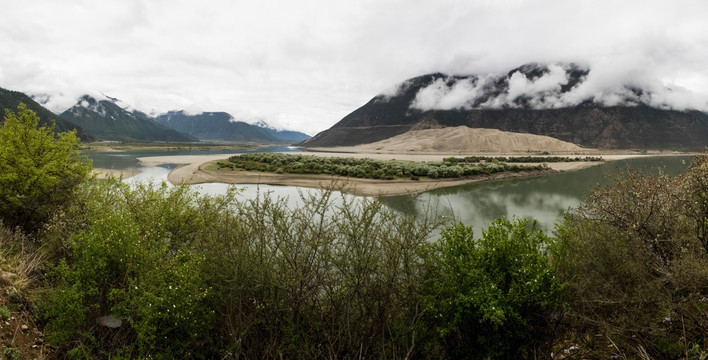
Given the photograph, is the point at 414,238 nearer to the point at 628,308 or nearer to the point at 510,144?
the point at 628,308

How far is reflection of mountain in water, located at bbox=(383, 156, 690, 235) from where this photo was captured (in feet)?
102

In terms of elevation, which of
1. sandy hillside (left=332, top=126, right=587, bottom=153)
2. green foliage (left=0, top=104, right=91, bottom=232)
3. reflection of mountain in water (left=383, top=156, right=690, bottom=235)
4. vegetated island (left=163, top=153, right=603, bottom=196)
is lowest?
reflection of mountain in water (left=383, top=156, right=690, bottom=235)

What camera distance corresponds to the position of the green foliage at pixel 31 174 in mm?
13375

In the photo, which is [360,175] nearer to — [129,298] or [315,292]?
[315,292]

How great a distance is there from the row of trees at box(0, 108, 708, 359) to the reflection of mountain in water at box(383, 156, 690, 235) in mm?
13507

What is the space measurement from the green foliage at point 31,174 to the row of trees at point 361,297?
152 inches

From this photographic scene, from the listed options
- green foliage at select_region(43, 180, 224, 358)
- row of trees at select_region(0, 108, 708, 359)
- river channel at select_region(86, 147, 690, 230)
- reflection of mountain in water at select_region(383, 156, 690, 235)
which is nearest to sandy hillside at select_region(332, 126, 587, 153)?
river channel at select_region(86, 147, 690, 230)

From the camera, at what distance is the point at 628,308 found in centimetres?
941

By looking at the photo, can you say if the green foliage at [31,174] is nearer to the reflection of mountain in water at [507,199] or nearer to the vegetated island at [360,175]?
the reflection of mountain in water at [507,199]

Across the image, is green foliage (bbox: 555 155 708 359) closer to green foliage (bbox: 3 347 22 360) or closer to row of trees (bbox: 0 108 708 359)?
row of trees (bbox: 0 108 708 359)

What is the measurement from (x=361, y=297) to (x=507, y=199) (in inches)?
1523

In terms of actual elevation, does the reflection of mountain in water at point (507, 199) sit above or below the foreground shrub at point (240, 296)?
below

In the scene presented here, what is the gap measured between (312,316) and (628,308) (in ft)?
29.7

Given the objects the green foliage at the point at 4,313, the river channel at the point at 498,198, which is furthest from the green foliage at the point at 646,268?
the green foliage at the point at 4,313
